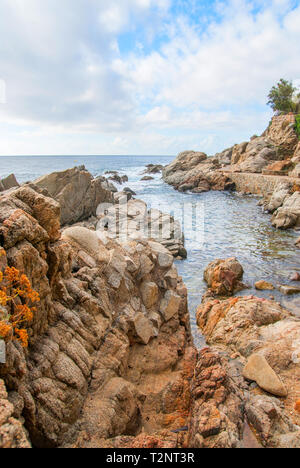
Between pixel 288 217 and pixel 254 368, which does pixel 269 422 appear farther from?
pixel 288 217

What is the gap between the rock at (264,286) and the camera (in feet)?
46.0

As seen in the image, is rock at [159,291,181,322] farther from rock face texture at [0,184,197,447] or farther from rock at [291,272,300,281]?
rock at [291,272,300,281]

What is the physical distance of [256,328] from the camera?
365 inches

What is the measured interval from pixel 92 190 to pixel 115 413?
18770 mm

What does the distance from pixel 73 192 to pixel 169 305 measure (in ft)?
46.6

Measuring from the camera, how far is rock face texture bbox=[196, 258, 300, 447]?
4.82 m

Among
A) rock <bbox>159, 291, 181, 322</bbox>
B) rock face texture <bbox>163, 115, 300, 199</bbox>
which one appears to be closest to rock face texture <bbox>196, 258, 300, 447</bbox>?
rock <bbox>159, 291, 181, 322</bbox>

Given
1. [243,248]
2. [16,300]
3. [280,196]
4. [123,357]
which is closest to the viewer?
[16,300]

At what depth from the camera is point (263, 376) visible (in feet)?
21.9

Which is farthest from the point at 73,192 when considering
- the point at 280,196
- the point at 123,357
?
the point at 280,196

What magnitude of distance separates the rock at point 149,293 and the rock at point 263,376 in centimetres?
278

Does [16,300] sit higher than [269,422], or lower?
higher

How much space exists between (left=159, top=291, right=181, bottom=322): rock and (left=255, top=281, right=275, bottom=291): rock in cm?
747
